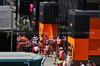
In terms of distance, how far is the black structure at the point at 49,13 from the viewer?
31.0 metres

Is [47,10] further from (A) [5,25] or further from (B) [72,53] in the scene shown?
(A) [5,25]

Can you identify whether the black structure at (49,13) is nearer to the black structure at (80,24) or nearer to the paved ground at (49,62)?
the paved ground at (49,62)

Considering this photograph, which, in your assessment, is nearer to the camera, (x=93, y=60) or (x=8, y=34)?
(x=8, y=34)

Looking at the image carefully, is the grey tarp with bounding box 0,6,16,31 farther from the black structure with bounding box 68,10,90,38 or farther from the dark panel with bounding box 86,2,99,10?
the dark panel with bounding box 86,2,99,10

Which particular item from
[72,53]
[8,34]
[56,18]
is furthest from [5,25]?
[56,18]

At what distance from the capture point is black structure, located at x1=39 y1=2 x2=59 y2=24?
3097 centimetres

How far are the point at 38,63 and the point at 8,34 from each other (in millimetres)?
4754

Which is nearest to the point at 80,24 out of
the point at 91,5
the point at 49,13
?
the point at 91,5

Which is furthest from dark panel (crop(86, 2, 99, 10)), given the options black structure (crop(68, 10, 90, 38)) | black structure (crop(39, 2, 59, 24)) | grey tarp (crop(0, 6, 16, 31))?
grey tarp (crop(0, 6, 16, 31))

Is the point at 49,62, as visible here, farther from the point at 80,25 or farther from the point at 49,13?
the point at 49,13

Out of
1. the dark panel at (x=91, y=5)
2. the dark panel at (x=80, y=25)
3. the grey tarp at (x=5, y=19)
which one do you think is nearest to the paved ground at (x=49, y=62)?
the dark panel at (x=80, y=25)

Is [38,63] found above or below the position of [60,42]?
above

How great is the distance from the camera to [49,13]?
31375mm

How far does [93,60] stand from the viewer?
21.9m
